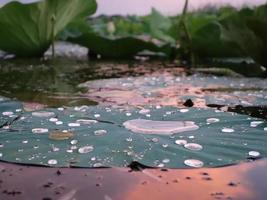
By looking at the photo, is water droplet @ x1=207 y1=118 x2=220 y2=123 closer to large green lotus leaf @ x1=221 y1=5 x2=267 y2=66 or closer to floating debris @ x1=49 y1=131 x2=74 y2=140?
floating debris @ x1=49 y1=131 x2=74 y2=140

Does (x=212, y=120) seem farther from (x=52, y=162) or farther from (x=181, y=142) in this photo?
(x=52, y=162)

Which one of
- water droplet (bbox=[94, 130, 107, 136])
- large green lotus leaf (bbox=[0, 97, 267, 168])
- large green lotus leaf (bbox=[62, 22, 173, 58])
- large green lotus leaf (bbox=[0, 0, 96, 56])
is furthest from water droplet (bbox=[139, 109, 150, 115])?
large green lotus leaf (bbox=[62, 22, 173, 58])

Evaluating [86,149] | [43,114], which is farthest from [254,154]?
[43,114]

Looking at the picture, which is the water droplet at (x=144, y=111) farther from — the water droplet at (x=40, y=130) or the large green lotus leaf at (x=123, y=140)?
the water droplet at (x=40, y=130)

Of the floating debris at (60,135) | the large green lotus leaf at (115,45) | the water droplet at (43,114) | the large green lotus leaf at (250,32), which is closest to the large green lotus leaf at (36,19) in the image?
the large green lotus leaf at (115,45)

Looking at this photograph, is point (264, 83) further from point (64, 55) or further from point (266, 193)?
point (64, 55)
